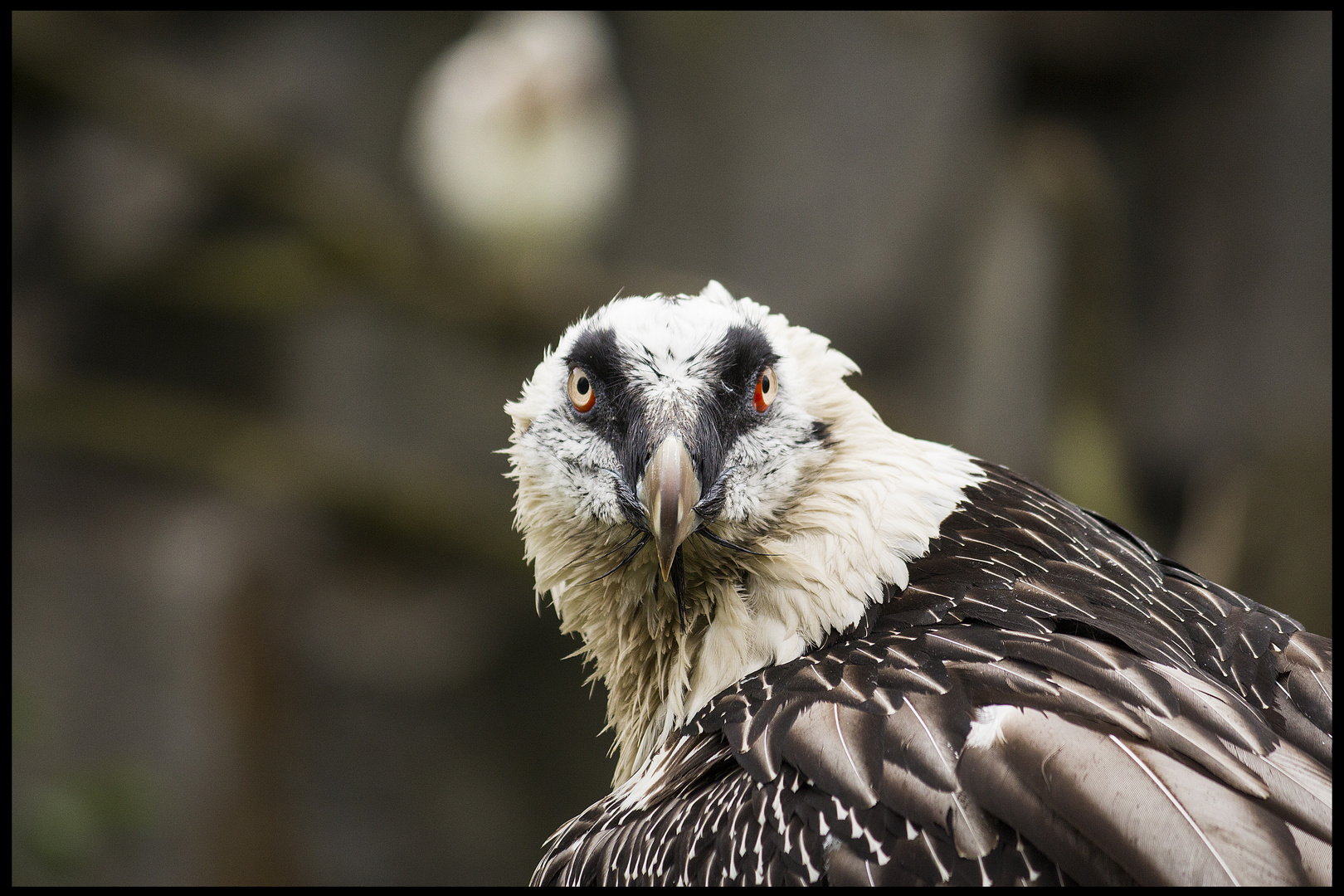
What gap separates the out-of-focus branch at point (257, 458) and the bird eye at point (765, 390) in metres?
5.33

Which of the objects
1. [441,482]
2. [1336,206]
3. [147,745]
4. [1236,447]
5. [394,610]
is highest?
[1336,206]

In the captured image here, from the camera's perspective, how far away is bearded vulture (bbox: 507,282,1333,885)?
6.08ft

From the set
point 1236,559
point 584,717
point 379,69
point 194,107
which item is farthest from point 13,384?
point 1236,559

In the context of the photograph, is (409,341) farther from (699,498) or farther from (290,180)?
(699,498)

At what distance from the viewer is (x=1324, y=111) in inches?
324

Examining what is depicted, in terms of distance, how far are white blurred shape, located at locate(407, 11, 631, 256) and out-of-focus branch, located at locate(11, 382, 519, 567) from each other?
8.17 feet

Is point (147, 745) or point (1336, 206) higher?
point (1336, 206)

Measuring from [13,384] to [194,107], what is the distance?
2311 mm

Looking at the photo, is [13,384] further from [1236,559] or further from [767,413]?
[1236,559]

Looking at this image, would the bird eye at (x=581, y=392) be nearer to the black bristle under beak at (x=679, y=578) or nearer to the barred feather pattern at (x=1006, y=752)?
the black bristle under beak at (x=679, y=578)

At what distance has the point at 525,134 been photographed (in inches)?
398

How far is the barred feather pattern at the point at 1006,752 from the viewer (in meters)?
1.82

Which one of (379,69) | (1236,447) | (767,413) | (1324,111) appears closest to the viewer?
(767,413)

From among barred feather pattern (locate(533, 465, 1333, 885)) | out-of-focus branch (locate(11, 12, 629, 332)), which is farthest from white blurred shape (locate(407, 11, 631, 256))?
barred feather pattern (locate(533, 465, 1333, 885))
